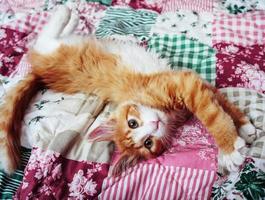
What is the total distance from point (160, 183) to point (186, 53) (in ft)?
1.51

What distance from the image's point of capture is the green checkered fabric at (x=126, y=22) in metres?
1.31

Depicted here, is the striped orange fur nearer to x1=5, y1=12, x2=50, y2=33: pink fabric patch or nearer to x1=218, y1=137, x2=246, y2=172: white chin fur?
x1=218, y1=137, x2=246, y2=172: white chin fur

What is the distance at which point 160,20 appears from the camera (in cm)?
139

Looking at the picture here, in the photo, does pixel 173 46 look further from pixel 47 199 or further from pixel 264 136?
pixel 47 199

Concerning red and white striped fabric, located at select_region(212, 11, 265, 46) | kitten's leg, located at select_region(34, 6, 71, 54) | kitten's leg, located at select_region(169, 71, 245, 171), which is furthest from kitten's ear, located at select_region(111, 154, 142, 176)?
red and white striped fabric, located at select_region(212, 11, 265, 46)

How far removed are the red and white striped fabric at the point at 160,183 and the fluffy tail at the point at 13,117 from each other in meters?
0.23

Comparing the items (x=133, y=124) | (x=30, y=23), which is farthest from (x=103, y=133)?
(x=30, y=23)

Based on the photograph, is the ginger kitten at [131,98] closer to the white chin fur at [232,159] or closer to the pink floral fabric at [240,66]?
the white chin fur at [232,159]

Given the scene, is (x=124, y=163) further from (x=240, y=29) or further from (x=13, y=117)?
(x=240, y=29)

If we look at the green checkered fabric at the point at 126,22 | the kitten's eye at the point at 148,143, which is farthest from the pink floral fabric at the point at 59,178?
the green checkered fabric at the point at 126,22

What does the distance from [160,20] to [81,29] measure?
28 cm

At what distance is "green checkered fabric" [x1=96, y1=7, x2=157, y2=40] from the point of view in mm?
1306

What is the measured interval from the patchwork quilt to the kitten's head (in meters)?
0.02

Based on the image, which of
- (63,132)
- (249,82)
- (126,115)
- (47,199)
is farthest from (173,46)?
(47,199)
